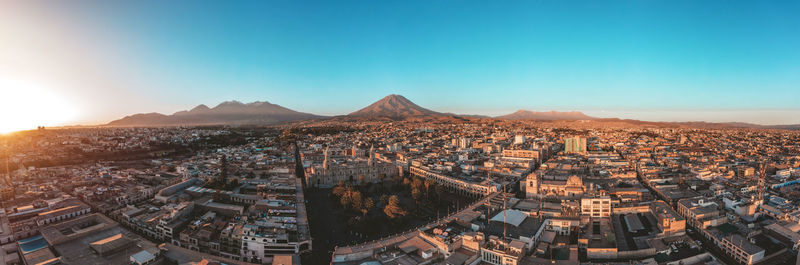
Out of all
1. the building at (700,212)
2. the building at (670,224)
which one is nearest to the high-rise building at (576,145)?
the building at (700,212)

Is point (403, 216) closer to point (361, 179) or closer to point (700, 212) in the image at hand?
point (361, 179)

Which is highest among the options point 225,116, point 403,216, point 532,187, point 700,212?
point 225,116

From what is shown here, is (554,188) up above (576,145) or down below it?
below

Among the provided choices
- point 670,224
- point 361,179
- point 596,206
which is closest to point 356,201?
point 361,179

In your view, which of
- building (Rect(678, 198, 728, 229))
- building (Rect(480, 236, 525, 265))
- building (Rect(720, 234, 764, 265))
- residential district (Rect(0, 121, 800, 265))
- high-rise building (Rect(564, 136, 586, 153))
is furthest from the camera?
high-rise building (Rect(564, 136, 586, 153))

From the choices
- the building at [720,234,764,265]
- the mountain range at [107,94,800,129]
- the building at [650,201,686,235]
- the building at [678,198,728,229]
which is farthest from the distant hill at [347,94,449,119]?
the building at [720,234,764,265]

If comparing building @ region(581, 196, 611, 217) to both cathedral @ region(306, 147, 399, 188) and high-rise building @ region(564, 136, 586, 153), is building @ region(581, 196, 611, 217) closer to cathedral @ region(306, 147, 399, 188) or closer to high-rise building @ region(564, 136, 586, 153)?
cathedral @ region(306, 147, 399, 188)
